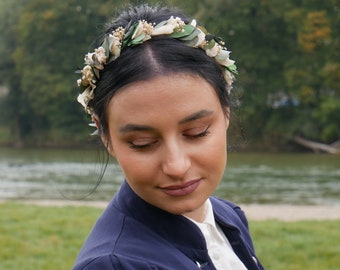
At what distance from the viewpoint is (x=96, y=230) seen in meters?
1.40

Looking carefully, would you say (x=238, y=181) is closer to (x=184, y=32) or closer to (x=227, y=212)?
(x=227, y=212)

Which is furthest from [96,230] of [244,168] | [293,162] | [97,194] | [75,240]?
[293,162]

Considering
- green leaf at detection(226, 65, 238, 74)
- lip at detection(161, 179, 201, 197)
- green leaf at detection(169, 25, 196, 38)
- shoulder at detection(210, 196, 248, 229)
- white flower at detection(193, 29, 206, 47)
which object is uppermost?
green leaf at detection(169, 25, 196, 38)

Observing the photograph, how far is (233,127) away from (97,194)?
10947mm

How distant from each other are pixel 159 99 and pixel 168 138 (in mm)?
76

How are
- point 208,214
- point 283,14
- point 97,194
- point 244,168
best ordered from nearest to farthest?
point 208,214 < point 97,194 < point 244,168 < point 283,14

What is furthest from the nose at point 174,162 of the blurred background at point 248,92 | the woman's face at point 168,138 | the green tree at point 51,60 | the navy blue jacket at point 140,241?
the green tree at point 51,60

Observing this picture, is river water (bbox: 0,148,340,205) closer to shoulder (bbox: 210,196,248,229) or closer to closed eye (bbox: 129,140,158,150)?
shoulder (bbox: 210,196,248,229)

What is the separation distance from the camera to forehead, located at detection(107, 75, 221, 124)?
1.34 m

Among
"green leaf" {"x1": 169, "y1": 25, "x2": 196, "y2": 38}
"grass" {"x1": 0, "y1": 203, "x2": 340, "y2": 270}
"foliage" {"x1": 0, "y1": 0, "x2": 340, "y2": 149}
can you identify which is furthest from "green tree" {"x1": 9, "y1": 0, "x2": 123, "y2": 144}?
"green leaf" {"x1": 169, "y1": 25, "x2": 196, "y2": 38}

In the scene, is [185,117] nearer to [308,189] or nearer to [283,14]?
[308,189]

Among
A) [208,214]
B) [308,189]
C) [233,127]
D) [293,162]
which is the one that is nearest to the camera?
[208,214]

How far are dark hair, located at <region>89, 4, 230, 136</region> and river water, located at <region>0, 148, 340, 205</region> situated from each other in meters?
7.27

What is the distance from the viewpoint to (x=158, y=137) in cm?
136
